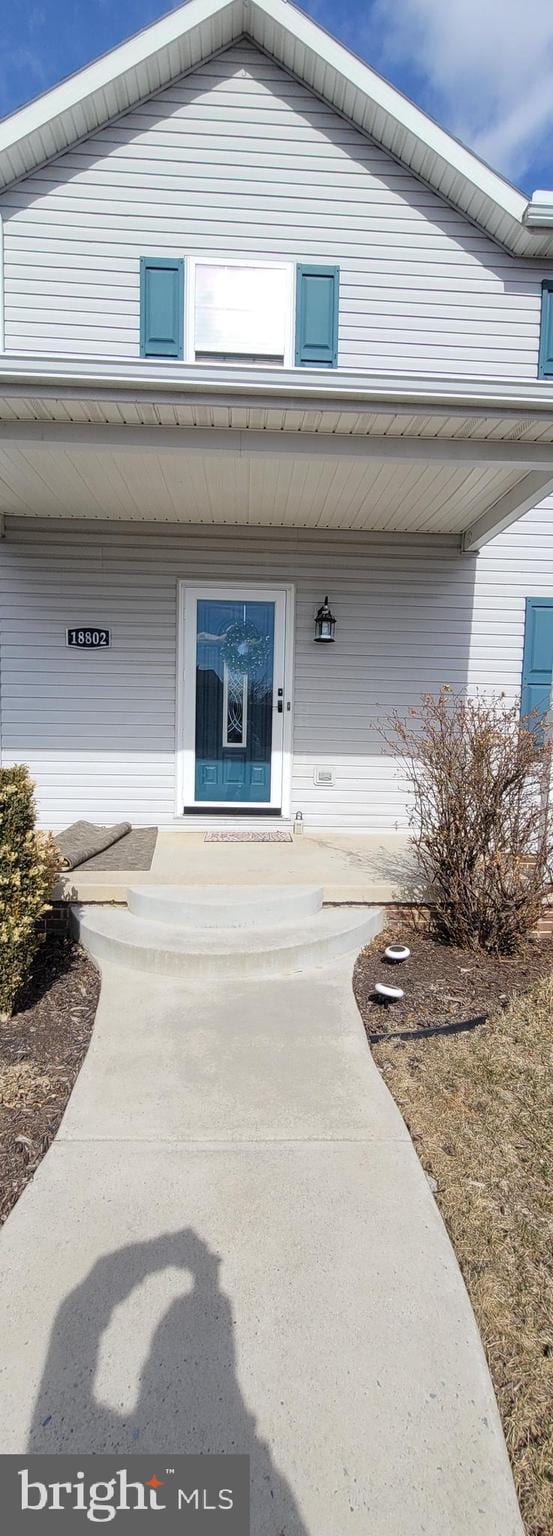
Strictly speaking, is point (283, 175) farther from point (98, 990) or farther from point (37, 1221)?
point (37, 1221)

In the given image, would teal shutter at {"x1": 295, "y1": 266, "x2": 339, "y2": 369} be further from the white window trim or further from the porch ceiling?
the porch ceiling

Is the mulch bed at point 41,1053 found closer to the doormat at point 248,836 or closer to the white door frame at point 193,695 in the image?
the doormat at point 248,836

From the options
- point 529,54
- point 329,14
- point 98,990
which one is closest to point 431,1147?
point 98,990

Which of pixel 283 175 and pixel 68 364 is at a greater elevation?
pixel 283 175

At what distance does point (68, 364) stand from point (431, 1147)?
12.7ft

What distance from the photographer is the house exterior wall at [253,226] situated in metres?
5.66

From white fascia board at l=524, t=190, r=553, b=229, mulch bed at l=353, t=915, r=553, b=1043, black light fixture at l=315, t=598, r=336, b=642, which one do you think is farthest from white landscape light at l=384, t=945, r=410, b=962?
white fascia board at l=524, t=190, r=553, b=229

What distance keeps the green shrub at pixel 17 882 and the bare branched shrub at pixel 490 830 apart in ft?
7.42

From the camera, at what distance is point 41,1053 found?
9.75 ft

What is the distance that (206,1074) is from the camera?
9.16 feet

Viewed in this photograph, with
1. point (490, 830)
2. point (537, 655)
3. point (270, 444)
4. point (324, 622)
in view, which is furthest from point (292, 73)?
point (490, 830)

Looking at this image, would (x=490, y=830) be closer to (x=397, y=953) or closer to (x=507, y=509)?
(x=397, y=953)

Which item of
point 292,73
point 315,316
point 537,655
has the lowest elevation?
point 537,655

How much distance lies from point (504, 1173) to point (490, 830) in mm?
2095
